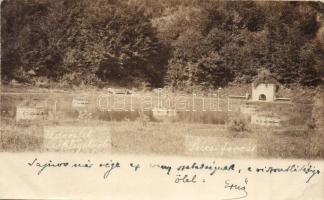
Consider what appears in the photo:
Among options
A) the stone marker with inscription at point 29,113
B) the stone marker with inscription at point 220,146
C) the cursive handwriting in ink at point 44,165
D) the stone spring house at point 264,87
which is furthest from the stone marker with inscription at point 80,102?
the stone spring house at point 264,87

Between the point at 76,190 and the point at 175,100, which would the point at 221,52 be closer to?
the point at 175,100

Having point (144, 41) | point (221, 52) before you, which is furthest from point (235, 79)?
point (144, 41)

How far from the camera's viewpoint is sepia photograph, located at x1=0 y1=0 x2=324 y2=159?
1.94 m

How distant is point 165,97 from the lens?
1957 mm

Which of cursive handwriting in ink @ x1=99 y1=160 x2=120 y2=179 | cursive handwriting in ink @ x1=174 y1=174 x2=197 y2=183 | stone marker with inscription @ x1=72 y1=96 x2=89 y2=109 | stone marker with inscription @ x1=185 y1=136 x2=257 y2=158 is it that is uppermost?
stone marker with inscription @ x1=72 y1=96 x2=89 y2=109

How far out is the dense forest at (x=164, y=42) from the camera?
1.95 metres

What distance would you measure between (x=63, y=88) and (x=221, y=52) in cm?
66

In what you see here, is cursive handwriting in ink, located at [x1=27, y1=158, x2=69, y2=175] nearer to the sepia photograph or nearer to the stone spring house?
the sepia photograph

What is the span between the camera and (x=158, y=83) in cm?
196

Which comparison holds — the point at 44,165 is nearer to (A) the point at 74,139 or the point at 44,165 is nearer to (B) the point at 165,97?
(A) the point at 74,139

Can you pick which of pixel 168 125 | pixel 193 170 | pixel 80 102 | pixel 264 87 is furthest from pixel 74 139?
pixel 264 87

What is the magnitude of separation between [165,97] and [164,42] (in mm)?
225

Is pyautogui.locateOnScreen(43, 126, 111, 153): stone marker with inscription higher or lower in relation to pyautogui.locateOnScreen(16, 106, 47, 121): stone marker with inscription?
lower

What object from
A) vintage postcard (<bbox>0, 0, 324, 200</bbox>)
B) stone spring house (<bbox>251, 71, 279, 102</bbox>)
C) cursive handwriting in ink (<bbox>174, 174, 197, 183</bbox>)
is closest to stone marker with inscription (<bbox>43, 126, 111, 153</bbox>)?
vintage postcard (<bbox>0, 0, 324, 200</bbox>)
